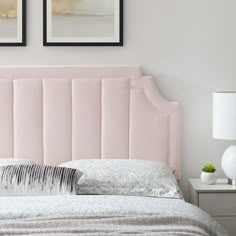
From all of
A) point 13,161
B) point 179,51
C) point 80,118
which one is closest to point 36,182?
point 13,161

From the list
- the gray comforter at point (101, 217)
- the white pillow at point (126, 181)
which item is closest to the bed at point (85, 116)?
the white pillow at point (126, 181)

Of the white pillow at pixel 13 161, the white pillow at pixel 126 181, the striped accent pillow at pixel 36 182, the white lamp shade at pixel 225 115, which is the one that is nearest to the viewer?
the striped accent pillow at pixel 36 182

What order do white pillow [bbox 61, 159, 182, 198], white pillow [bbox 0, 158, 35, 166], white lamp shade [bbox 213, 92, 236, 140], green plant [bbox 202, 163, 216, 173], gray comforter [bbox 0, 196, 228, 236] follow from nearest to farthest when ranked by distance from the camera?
1. gray comforter [bbox 0, 196, 228, 236]
2. white pillow [bbox 61, 159, 182, 198]
3. white pillow [bbox 0, 158, 35, 166]
4. white lamp shade [bbox 213, 92, 236, 140]
5. green plant [bbox 202, 163, 216, 173]

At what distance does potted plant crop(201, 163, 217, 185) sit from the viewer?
3.33m

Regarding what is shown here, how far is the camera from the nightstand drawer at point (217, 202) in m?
3.20

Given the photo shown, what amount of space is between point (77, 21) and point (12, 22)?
409mm

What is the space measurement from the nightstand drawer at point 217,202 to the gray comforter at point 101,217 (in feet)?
1.52

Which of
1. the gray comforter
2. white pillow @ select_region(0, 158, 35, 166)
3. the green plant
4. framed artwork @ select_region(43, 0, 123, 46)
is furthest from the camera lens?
framed artwork @ select_region(43, 0, 123, 46)

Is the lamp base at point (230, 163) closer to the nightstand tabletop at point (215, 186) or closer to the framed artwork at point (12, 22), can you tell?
the nightstand tabletop at point (215, 186)

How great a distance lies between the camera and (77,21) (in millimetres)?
3527

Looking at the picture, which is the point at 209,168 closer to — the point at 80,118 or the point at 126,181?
the point at 126,181

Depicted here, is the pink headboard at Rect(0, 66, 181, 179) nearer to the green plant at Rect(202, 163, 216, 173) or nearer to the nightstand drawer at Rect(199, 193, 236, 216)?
the green plant at Rect(202, 163, 216, 173)

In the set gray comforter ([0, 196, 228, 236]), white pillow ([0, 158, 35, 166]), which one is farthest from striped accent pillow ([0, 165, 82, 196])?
white pillow ([0, 158, 35, 166])

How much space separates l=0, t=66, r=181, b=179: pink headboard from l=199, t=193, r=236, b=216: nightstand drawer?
406 millimetres
